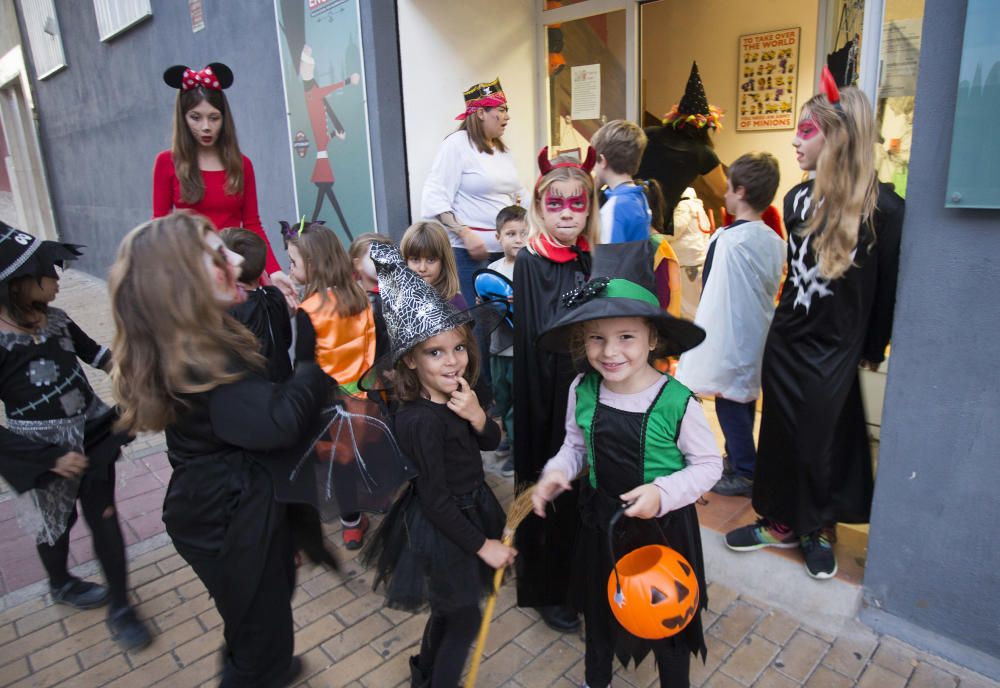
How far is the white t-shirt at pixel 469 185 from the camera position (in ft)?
14.6

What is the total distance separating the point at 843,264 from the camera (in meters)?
2.43

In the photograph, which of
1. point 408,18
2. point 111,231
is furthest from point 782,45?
point 111,231

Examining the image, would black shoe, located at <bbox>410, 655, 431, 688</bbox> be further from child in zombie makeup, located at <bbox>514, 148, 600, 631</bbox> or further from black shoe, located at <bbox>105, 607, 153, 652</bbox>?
black shoe, located at <bbox>105, 607, 153, 652</bbox>

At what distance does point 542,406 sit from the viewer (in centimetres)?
273

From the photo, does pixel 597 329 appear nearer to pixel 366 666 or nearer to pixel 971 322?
pixel 971 322

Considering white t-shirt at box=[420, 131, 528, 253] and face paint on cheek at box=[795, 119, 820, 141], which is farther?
white t-shirt at box=[420, 131, 528, 253]

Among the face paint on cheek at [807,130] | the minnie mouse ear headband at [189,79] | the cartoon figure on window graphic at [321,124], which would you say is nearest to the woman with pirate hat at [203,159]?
the minnie mouse ear headband at [189,79]

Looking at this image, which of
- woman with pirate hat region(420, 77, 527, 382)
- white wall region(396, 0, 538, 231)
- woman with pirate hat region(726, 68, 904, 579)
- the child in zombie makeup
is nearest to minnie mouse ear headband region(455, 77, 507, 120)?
woman with pirate hat region(420, 77, 527, 382)

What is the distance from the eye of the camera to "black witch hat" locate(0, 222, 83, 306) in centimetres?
258

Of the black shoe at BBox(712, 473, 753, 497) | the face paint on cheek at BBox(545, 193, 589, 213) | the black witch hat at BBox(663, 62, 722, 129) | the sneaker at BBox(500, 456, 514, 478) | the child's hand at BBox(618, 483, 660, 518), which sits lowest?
the sneaker at BBox(500, 456, 514, 478)

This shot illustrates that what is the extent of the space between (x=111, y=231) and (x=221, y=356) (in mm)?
11608

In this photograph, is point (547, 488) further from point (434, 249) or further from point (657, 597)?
point (434, 249)

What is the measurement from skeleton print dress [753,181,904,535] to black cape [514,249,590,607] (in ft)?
2.86

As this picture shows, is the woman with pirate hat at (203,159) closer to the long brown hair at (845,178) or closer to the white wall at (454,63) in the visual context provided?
the white wall at (454,63)
